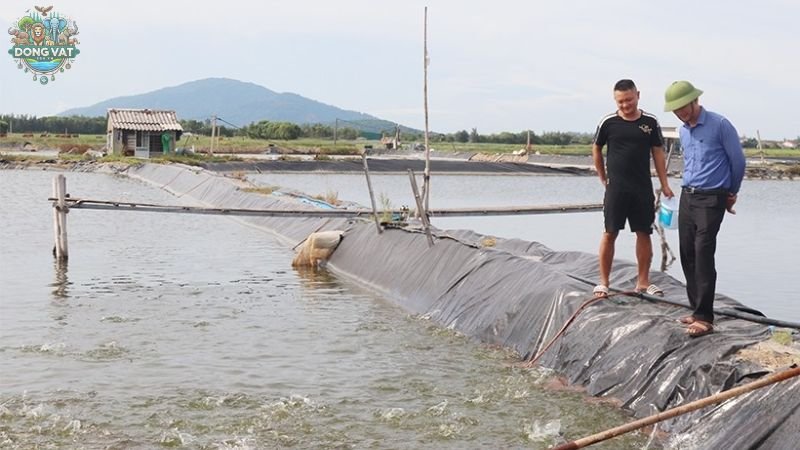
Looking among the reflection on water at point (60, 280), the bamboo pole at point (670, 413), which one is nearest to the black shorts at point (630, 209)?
the bamboo pole at point (670, 413)

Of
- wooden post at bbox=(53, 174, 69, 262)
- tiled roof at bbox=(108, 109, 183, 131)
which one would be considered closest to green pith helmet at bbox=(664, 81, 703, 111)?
wooden post at bbox=(53, 174, 69, 262)

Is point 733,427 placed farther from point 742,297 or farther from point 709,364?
point 742,297

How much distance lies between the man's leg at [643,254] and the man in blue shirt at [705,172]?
3.99 feet

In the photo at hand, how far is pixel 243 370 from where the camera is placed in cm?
890

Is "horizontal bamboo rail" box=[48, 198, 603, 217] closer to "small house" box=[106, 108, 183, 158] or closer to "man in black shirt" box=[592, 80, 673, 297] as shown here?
"man in black shirt" box=[592, 80, 673, 297]

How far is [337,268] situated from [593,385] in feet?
Answer: 28.6

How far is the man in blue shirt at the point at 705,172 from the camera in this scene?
682 cm

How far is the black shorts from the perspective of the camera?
814 centimetres

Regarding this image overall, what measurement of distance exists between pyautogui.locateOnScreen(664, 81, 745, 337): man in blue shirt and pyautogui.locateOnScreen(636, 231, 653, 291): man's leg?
122 cm

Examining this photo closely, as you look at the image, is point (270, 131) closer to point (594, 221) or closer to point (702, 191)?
point (594, 221)

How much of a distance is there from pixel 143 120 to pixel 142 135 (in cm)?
81

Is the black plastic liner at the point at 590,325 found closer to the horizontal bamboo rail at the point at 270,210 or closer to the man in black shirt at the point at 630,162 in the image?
the man in black shirt at the point at 630,162

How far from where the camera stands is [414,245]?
14102mm

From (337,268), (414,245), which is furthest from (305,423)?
(337,268)
